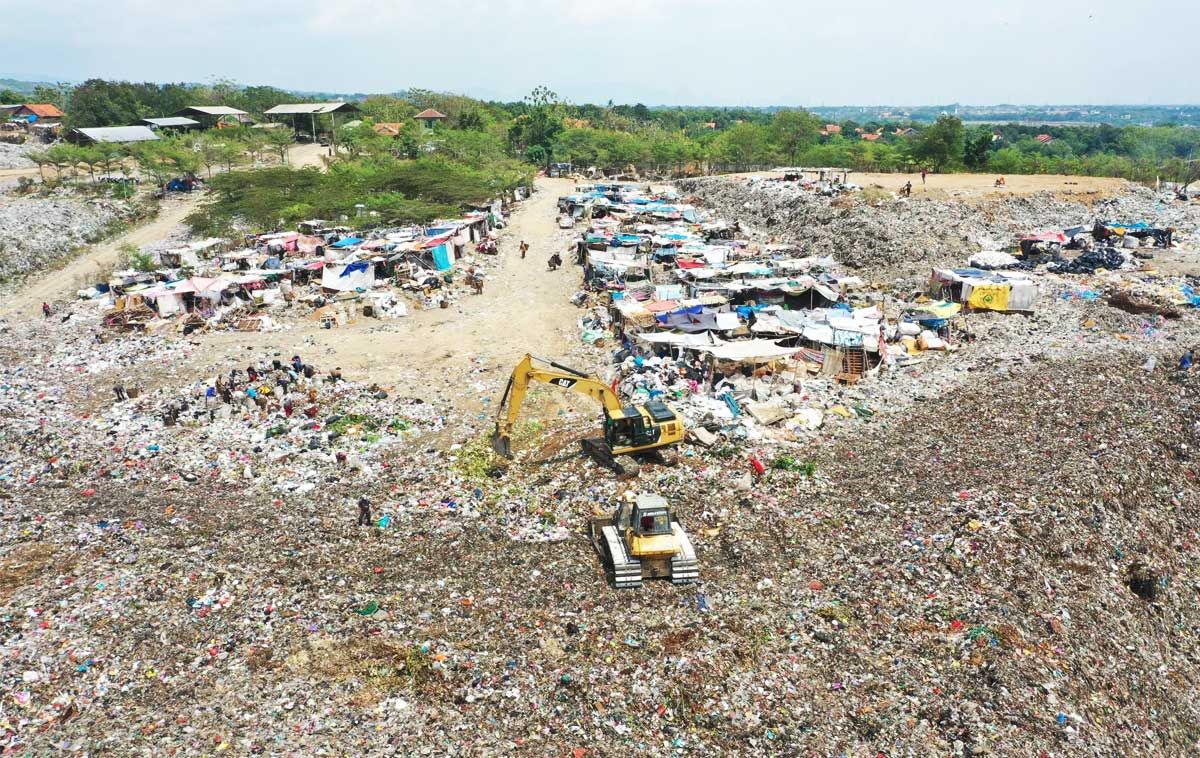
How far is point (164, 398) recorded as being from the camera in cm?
1698

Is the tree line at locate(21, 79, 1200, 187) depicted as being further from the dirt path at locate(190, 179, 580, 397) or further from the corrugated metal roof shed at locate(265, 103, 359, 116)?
the dirt path at locate(190, 179, 580, 397)

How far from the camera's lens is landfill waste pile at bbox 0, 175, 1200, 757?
800 cm

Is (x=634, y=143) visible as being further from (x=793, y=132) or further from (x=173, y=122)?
(x=173, y=122)

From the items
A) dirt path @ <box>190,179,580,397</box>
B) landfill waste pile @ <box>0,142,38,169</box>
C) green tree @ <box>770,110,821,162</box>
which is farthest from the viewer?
green tree @ <box>770,110,821,162</box>

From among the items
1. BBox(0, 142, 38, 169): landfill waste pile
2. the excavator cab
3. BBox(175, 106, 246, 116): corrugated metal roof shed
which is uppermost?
BBox(175, 106, 246, 116): corrugated metal roof shed

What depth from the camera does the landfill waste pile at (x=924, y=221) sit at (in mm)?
30438

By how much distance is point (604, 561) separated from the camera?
35.1 ft

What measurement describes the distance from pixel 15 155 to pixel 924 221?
69.4 m

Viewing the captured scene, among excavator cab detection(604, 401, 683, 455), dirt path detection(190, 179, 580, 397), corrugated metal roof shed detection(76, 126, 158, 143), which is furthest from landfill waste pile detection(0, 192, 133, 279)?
excavator cab detection(604, 401, 683, 455)

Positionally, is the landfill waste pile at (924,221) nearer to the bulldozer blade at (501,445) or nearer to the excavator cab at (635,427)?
the excavator cab at (635,427)

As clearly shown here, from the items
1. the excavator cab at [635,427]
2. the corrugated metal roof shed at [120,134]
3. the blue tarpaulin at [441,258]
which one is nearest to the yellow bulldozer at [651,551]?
the excavator cab at [635,427]

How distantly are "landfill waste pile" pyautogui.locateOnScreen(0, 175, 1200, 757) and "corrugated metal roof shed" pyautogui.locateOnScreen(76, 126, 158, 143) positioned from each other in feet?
153

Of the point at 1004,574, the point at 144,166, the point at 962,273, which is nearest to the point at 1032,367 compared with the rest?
the point at 962,273

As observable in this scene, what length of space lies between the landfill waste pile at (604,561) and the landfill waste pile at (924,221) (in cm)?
1128
